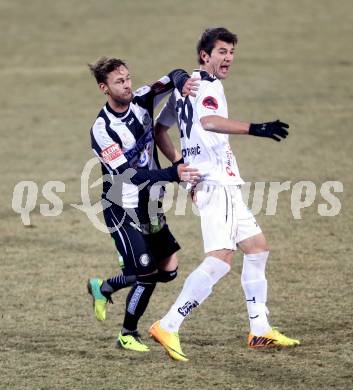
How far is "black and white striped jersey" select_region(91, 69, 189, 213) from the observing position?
8.31m

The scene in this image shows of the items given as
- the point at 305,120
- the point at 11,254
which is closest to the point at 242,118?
the point at 305,120

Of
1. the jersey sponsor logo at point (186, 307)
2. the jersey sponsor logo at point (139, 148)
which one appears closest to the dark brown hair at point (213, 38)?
the jersey sponsor logo at point (139, 148)

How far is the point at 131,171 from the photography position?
8.34m

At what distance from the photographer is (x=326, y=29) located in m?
28.2

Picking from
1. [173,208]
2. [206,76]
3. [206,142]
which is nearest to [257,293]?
[206,142]

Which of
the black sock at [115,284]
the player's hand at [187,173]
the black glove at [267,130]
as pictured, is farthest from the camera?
the black sock at [115,284]

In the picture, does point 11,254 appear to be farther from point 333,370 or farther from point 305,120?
point 305,120

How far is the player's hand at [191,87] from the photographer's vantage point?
8148mm

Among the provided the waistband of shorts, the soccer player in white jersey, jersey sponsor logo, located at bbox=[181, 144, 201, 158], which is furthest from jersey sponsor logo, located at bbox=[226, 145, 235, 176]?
jersey sponsor logo, located at bbox=[181, 144, 201, 158]

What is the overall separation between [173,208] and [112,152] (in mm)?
6184

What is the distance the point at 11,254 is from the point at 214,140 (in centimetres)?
476

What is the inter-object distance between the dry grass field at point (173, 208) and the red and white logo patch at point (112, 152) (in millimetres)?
1687

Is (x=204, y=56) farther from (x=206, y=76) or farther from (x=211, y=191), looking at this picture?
(x=211, y=191)

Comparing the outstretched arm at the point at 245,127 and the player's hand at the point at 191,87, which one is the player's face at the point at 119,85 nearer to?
the player's hand at the point at 191,87
